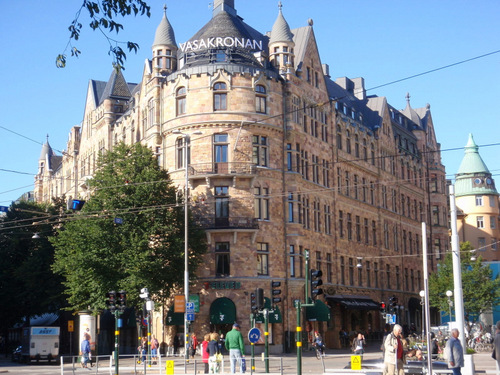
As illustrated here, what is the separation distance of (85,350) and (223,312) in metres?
10.0

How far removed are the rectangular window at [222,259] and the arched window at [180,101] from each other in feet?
30.3

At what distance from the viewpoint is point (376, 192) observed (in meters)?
69.2

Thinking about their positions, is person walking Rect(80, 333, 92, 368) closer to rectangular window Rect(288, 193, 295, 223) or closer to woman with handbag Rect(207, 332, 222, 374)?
woman with handbag Rect(207, 332, 222, 374)

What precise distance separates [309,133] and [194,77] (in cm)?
1049

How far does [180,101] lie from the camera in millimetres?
50719

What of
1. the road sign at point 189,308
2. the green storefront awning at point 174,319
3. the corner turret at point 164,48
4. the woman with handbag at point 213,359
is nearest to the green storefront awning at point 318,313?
the green storefront awning at point 174,319

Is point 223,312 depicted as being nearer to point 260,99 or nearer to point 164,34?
point 260,99

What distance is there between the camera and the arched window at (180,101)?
5038 centimetres

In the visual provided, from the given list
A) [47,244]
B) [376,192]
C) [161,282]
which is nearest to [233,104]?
[161,282]

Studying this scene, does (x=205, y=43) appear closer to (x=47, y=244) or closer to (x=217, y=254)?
(x=217, y=254)

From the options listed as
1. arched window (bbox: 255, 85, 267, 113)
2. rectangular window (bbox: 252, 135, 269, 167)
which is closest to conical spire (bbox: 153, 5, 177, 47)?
arched window (bbox: 255, 85, 267, 113)

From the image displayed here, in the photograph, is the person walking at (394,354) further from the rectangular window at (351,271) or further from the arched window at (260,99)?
the rectangular window at (351,271)

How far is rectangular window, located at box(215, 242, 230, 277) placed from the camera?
48000 mm

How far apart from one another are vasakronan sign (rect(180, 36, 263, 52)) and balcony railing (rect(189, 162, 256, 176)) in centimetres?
834
